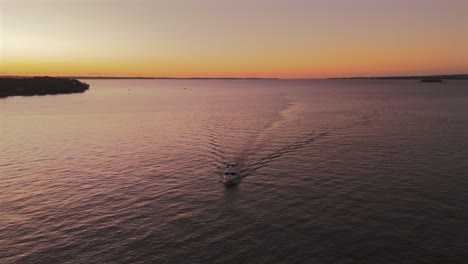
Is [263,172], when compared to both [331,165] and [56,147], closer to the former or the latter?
[331,165]

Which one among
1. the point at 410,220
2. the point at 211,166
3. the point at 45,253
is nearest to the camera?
the point at 45,253

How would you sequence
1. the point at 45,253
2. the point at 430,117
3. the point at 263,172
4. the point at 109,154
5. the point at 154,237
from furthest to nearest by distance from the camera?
the point at 430,117 → the point at 109,154 → the point at 263,172 → the point at 154,237 → the point at 45,253

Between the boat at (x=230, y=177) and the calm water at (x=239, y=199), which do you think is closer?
the calm water at (x=239, y=199)

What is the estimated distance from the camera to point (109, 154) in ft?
261

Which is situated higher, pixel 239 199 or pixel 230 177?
pixel 230 177

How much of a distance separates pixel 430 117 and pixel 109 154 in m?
119

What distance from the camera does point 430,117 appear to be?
134 metres

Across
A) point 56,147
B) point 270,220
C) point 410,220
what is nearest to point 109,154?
point 56,147

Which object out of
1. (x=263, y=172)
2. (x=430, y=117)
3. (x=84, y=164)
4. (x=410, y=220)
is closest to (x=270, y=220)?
(x=410, y=220)

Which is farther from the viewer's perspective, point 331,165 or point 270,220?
point 331,165

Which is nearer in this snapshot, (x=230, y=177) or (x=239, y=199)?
(x=239, y=199)

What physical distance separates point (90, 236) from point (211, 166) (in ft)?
105

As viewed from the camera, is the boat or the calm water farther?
the boat

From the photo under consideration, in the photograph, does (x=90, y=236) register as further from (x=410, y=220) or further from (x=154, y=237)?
(x=410, y=220)
